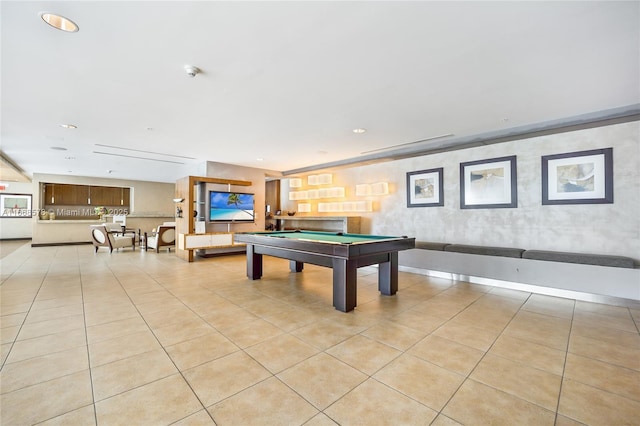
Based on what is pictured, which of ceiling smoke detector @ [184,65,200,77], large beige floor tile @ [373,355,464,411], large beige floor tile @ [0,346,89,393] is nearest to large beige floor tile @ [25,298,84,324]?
large beige floor tile @ [0,346,89,393]

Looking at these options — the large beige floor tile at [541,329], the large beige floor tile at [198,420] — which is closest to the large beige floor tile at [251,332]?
the large beige floor tile at [198,420]

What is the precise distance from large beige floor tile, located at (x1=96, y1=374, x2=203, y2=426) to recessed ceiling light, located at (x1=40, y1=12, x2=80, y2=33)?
2.79 metres

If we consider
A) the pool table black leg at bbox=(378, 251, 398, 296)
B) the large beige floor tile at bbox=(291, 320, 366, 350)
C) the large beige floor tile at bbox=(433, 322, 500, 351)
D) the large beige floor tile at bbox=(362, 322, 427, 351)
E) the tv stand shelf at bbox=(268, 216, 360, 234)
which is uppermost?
the tv stand shelf at bbox=(268, 216, 360, 234)

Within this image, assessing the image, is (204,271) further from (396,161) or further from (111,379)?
(396,161)

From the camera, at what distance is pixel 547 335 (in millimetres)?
2812

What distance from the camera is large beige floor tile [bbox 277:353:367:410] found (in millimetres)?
1838

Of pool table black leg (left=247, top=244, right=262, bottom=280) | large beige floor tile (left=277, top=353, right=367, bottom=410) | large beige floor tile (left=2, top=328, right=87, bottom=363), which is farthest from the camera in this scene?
pool table black leg (left=247, top=244, right=262, bottom=280)

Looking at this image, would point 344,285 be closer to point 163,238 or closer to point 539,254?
point 539,254

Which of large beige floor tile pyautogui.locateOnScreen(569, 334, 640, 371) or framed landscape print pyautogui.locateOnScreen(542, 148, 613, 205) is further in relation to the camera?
framed landscape print pyautogui.locateOnScreen(542, 148, 613, 205)

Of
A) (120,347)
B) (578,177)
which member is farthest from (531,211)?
(120,347)

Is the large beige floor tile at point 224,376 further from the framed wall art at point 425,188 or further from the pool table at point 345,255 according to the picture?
the framed wall art at point 425,188

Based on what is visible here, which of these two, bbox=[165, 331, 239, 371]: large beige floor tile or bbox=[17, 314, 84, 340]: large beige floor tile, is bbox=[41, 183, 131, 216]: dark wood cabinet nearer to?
bbox=[17, 314, 84, 340]: large beige floor tile

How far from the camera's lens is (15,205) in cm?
1217

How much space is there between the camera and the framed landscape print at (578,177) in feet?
13.6
